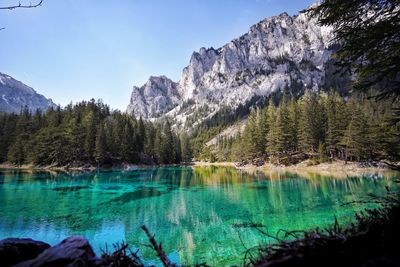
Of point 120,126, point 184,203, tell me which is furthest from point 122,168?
point 184,203

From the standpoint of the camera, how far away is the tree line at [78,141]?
78125 millimetres

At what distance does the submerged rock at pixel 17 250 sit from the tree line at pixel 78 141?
7803cm

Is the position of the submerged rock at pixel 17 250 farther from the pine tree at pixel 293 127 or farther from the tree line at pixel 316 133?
the pine tree at pixel 293 127

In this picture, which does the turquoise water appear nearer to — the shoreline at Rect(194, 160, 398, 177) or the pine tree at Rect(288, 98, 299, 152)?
the shoreline at Rect(194, 160, 398, 177)

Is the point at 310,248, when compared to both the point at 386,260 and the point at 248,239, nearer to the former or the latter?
the point at 386,260

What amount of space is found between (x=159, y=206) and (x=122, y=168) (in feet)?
208

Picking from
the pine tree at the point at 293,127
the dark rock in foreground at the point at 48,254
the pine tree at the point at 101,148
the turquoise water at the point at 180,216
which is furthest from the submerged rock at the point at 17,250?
the pine tree at the point at 101,148

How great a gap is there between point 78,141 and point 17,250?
8306 cm

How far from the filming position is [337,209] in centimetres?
1989

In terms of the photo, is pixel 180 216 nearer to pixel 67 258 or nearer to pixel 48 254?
pixel 48 254

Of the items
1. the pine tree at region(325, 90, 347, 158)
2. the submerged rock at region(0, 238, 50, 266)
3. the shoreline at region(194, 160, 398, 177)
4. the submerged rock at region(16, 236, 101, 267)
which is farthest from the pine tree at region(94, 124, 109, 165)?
the submerged rock at region(16, 236, 101, 267)

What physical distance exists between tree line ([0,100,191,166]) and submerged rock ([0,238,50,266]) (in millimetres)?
78029

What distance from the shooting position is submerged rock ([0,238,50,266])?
407 centimetres

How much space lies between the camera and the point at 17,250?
421 centimetres
